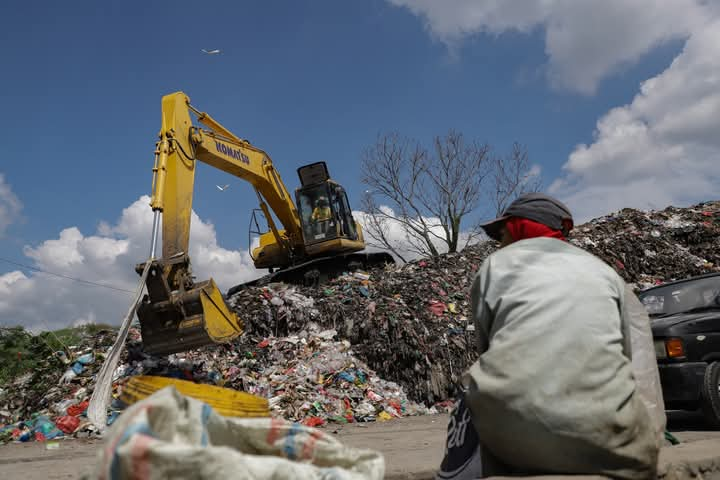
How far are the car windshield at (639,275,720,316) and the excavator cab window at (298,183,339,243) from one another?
7.87 metres

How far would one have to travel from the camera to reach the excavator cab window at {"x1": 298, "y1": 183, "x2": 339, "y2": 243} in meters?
13.2

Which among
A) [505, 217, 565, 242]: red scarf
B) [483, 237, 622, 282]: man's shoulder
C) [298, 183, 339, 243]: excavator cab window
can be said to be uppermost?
[298, 183, 339, 243]: excavator cab window

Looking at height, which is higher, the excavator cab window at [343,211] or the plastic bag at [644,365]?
the excavator cab window at [343,211]

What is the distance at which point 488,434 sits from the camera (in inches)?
78.0

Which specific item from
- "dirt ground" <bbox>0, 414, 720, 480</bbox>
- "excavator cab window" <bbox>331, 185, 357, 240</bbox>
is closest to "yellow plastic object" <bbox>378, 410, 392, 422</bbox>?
"dirt ground" <bbox>0, 414, 720, 480</bbox>

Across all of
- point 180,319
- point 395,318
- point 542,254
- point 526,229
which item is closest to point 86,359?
point 180,319

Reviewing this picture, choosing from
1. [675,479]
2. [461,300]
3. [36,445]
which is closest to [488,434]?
[675,479]

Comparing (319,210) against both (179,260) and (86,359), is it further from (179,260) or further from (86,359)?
(86,359)

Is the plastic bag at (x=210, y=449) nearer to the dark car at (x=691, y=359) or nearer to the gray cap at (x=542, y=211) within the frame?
the gray cap at (x=542, y=211)

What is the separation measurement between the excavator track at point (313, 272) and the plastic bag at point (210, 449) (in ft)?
37.5

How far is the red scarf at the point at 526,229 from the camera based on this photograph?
8.04 feet

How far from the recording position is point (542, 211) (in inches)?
97.1

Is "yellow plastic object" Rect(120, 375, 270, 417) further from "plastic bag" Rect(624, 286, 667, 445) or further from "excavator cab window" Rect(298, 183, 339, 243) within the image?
"excavator cab window" Rect(298, 183, 339, 243)

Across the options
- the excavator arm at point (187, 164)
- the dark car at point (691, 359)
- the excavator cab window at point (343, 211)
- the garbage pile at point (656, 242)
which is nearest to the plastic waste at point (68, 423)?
the excavator arm at point (187, 164)
